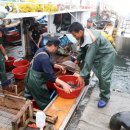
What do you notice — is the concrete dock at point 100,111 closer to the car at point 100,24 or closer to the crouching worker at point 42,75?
the crouching worker at point 42,75

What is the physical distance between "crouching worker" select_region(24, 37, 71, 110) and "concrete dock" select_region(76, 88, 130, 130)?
2.33 feet

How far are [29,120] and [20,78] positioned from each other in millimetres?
3370

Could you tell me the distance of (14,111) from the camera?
4.30 m

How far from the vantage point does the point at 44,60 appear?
4.34 meters

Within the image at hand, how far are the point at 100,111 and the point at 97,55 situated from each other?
131cm

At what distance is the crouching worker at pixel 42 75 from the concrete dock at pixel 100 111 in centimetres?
71

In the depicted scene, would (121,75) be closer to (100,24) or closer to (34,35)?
(34,35)

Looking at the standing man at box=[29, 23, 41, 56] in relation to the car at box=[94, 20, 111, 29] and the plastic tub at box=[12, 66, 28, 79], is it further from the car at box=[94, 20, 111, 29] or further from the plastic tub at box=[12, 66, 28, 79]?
the car at box=[94, 20, 111, 29]

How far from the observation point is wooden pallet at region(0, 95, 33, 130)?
3.68m

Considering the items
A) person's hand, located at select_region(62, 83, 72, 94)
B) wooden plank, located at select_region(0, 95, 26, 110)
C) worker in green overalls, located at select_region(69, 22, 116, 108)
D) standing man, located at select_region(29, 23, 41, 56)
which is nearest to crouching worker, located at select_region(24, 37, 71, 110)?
person's hand, located at select_region(62, 83, 72, 94)

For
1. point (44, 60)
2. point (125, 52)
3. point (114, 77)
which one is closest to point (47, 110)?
point (44, 60)

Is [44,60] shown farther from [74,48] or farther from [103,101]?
[74,48]

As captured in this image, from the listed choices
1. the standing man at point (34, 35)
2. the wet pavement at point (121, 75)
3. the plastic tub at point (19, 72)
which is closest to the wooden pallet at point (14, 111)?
the plastic tub at point (19, 72)

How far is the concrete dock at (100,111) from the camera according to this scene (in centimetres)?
421
